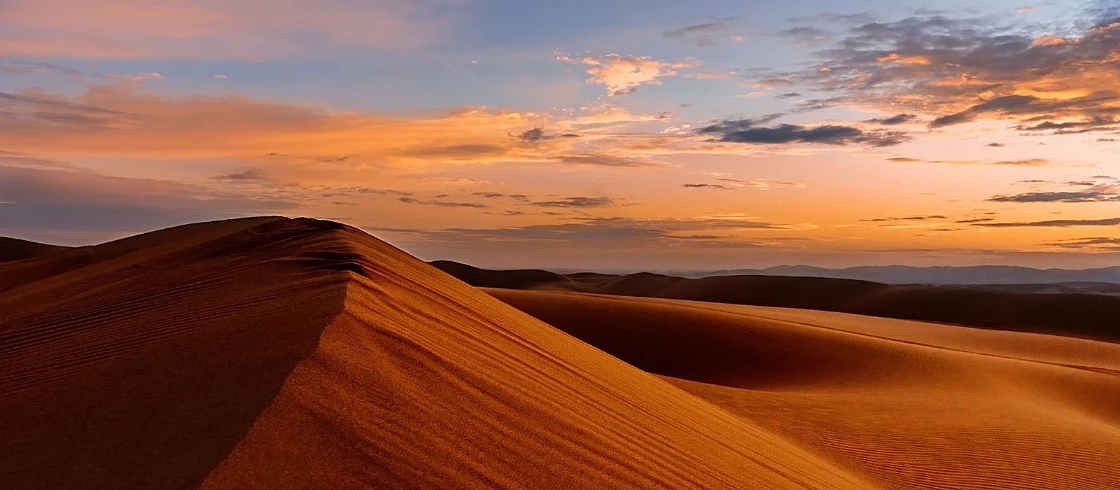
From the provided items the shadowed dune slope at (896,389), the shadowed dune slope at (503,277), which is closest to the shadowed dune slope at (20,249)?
the shadowed dune slope at (503,277)

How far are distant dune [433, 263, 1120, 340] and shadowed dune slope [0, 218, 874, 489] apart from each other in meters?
49.6

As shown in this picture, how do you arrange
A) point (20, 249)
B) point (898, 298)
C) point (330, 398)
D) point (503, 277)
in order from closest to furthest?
point (330, 398) → point (20, 249) → point (898, 298) → point (503, 277)

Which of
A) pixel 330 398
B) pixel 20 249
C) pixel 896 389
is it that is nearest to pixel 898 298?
pixel 896 389

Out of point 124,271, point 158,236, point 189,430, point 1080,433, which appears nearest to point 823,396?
point 1080,433

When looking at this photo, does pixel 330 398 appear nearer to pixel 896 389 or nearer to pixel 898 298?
pixel 896 389

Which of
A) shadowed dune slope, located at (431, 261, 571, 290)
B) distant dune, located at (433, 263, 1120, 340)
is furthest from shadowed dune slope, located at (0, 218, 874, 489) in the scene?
shadowed dune slope, located at (431, 261, 571, 290)

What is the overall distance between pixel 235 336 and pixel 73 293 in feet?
19.1

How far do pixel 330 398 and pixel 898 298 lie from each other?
6453 cm

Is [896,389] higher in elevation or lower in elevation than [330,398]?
lower

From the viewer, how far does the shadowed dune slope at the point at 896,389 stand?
9.49m

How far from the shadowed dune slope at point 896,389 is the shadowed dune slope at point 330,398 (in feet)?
6.44

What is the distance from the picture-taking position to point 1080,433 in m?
11.6

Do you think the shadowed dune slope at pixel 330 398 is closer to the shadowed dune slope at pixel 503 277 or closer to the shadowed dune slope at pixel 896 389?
the shadowed dune slope at pixel 896 389

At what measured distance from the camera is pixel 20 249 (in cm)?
4938
